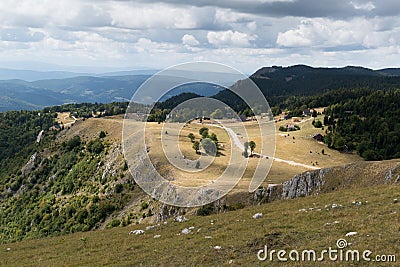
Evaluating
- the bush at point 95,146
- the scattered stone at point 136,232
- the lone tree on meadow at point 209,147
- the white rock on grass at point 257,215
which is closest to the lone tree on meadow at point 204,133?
the lone tree on meadow at point 209,147

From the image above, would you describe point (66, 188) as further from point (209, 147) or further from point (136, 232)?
point (136, 232)

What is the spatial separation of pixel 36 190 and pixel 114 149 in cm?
2950

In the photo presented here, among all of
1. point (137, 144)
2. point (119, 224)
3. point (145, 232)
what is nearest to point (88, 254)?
point (145, 232)

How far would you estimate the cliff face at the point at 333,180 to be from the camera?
142 ft

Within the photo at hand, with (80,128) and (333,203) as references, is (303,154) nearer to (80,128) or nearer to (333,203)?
(333,203)

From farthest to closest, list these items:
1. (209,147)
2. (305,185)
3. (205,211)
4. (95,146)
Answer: (95,146) → (305,185) → (209,147) → (205,211)

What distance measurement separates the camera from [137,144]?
80688mm

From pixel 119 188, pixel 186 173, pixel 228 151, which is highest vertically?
pixel 228 151

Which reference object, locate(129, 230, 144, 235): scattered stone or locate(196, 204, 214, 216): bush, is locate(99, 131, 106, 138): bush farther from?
locate(129, 230, 144, 235): scattered stone

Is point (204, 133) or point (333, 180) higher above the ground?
point (204, 133)

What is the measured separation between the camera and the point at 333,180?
4641 cm

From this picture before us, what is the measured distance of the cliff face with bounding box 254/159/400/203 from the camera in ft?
142

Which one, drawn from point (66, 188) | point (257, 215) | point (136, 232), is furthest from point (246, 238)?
point (66, 188)

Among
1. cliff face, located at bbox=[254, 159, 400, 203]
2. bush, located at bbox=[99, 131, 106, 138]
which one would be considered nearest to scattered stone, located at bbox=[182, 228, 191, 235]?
cliff face, located at bbox=[254, 159, 400, 203]
